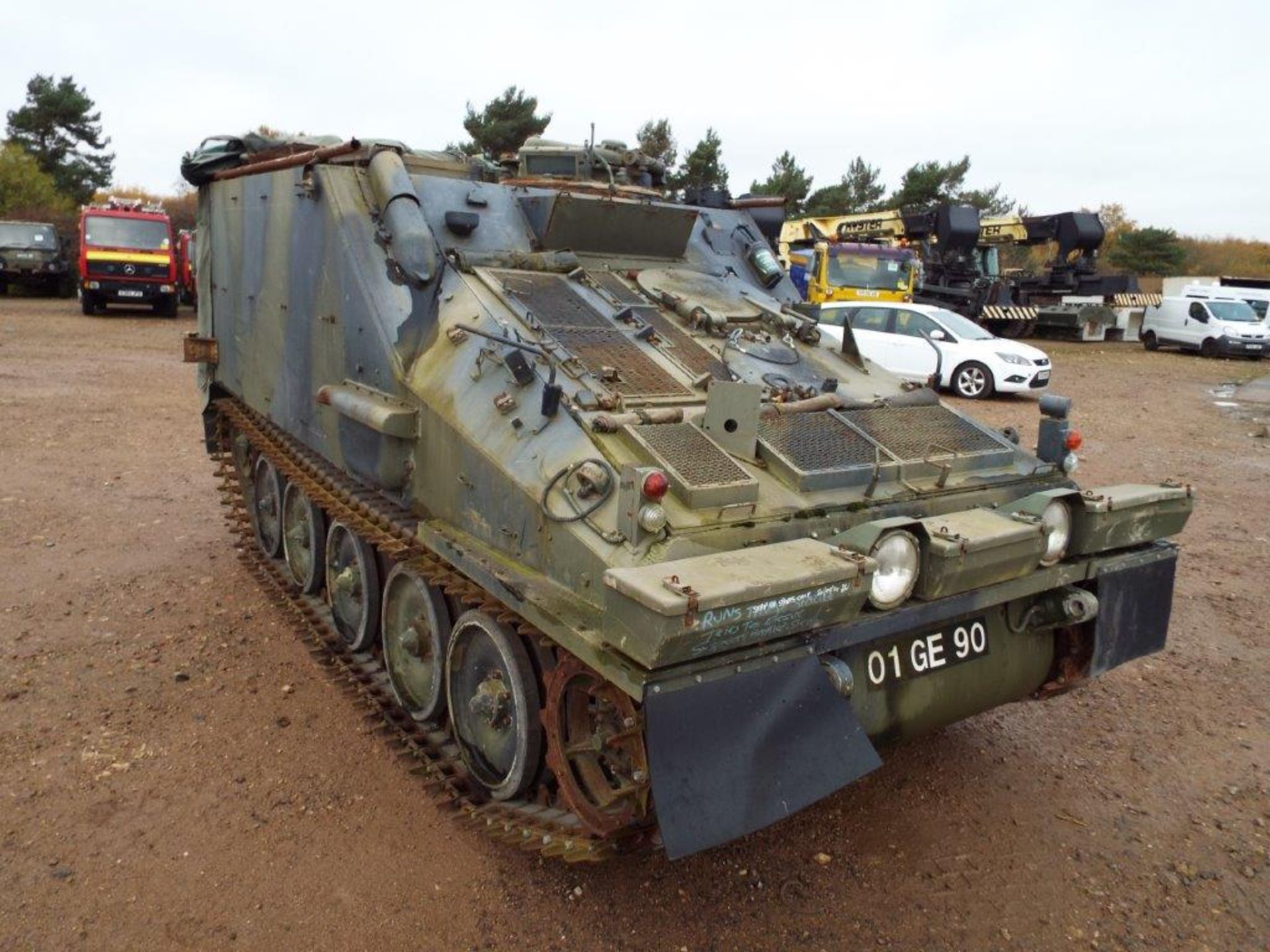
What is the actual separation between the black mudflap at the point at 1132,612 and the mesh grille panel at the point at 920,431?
746 millimetres

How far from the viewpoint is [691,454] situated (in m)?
3.72

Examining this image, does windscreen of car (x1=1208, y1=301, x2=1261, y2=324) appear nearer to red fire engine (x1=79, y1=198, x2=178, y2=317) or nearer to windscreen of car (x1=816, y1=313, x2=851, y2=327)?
windscreen of car (x1=816, y1=313, x2=851, y2=327)

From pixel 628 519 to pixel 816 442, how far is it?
1154 millimetres

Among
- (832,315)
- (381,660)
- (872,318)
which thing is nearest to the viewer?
(381,660)

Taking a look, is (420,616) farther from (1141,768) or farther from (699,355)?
(1141,768)

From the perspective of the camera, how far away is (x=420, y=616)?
4.75 meters

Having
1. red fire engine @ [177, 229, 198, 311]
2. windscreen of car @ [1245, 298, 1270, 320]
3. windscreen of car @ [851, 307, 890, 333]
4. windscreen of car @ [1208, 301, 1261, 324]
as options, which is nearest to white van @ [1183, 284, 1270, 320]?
windscreen of car @ [1245, 298, 1270, 320]

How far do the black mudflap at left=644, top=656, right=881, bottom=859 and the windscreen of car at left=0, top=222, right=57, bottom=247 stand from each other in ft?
96.4

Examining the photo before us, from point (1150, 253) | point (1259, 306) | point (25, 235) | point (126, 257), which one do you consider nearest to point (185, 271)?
point (25, 235)

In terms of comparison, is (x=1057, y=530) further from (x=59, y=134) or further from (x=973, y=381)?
(x=59, y=134)

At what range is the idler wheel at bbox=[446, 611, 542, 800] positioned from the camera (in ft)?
12.6

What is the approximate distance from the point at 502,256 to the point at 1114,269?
4544 cm

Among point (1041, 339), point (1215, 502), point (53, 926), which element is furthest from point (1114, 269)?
point (53, 926)

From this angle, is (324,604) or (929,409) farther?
(324,604)
